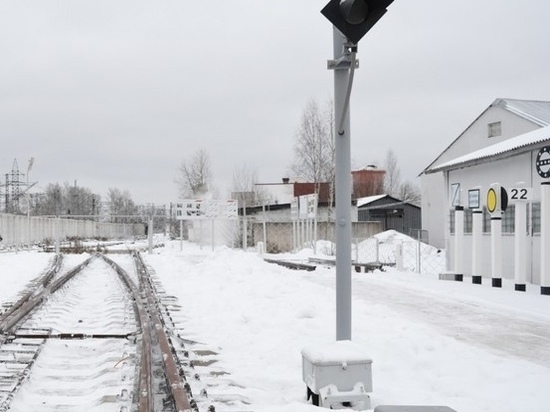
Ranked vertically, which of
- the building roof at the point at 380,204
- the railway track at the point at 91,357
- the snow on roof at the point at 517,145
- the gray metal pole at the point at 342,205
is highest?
the snow on roof at the point at 517,145

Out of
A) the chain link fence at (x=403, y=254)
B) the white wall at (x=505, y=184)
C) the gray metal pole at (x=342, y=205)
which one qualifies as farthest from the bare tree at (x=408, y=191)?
the gray metal pole at (x=342, y=205)

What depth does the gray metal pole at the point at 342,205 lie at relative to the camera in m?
5.46

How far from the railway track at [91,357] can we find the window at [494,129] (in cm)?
2570

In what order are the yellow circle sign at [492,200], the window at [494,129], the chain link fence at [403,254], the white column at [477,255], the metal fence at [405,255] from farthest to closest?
the window at [494,129]
the metal fence at [405,255]
the chain link fence at [403,254]
the white column at [477,255]
the yellow circle sign at [492,200]

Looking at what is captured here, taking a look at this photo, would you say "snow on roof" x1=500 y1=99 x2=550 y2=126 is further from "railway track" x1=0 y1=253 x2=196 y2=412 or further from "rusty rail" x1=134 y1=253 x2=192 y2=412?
"railway track" x1=0 y1=253 x2=196 y2=412

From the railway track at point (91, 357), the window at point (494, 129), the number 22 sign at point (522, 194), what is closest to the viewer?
the railway track at point (91, 357)

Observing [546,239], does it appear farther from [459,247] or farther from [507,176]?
[459,247]

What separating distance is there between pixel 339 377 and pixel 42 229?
139 ft

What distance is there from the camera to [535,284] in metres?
15.8

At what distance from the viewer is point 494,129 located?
32938 millimetres

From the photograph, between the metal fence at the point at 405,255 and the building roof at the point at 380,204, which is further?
the building roof at the point at 380,204

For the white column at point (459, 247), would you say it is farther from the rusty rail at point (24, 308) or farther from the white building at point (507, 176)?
the rusty rail at point (24, 308)

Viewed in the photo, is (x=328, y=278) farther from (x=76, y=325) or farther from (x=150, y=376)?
(x=150, y=376)

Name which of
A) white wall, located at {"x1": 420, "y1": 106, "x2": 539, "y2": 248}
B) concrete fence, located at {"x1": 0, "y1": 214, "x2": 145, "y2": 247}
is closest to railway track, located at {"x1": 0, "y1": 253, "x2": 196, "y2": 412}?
white wall, located at {"x1": 420, "y1": 106, "x2": 539, "y2": 248}
